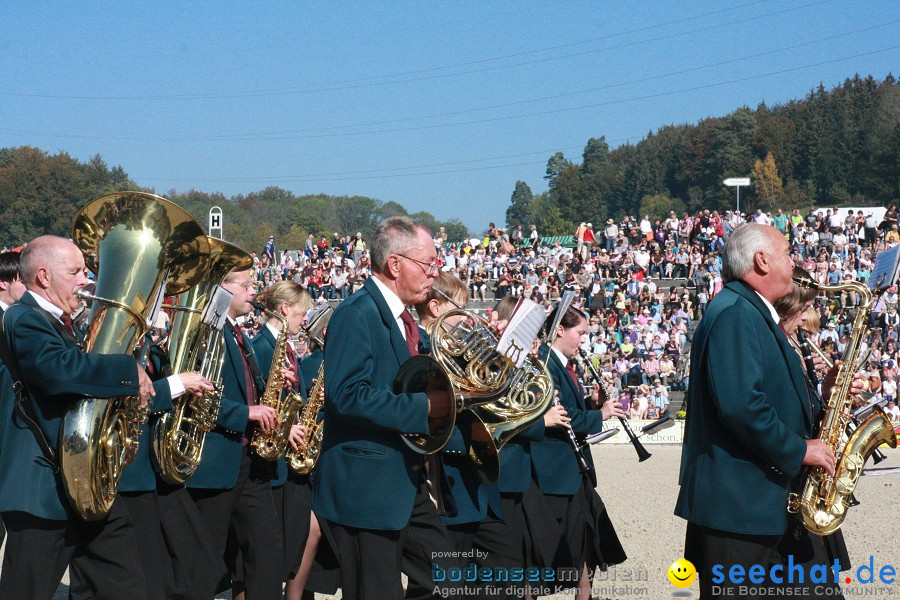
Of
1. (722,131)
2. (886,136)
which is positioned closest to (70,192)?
(722,131)

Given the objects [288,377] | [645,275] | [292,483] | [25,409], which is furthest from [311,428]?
[645,275]

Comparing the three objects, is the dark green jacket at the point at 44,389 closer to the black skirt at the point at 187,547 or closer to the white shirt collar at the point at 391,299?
the black skirt at the point at 187,547

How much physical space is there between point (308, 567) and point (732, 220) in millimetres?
26742

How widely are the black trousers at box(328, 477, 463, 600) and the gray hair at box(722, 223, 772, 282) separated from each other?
5.07 ft

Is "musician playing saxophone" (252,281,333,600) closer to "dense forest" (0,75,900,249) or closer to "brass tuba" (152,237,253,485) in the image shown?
"brass tuba" (152,237,253,485)

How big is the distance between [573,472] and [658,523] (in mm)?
3061

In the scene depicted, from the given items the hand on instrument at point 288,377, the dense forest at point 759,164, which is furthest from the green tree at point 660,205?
the hand on instrument at point 288,377

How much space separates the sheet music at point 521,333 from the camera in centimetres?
431

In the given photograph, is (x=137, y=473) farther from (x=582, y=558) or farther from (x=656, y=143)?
(x=656, y=143)

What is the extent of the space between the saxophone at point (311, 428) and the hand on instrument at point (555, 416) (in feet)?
4.29

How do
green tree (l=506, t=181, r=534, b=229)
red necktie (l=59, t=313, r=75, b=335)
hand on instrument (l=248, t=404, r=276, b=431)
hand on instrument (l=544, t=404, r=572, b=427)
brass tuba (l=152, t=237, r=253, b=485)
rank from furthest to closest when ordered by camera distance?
green tree (l=506, t=181, r=534, b=229), hand on instrument (l=544, t=404, r=572, b=427), hand on instrument (l=248, t=404, r=276, b=431), brass tuba (l=152, t=237, r=253, b=485), red necktie (l=59, t=313, r=75, b=335)

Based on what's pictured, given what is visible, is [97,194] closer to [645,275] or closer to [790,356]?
[645,275]

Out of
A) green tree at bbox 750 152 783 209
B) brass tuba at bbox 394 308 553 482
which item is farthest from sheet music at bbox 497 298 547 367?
green tree at bbox 750 152 783 209

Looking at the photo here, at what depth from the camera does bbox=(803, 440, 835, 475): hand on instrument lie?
3.92 meters
